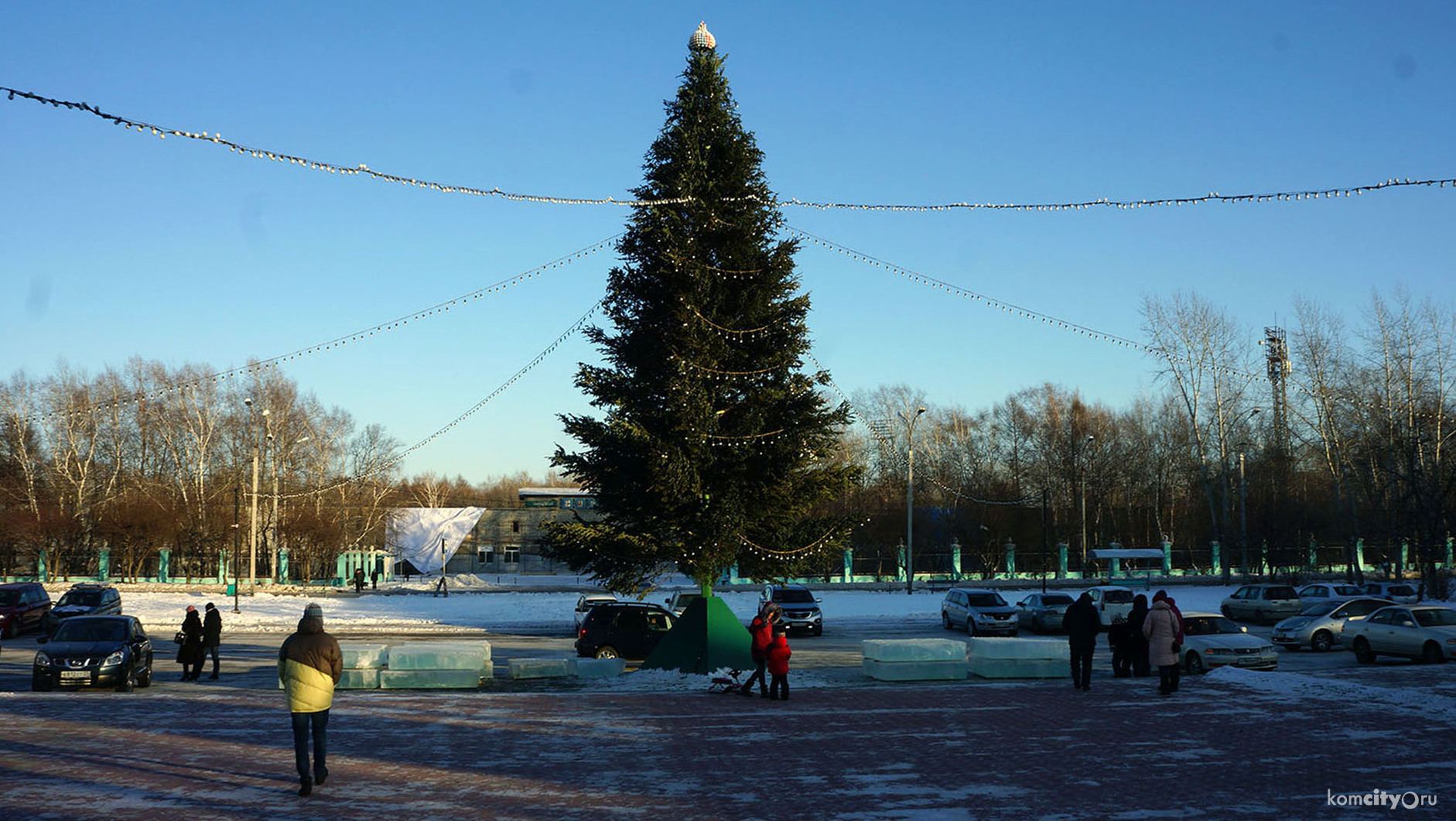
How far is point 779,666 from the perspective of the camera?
17234mm

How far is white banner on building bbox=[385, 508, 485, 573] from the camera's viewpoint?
71375 millimetres

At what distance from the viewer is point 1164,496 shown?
85562mm

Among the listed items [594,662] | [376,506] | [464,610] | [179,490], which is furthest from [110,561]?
[594,662]

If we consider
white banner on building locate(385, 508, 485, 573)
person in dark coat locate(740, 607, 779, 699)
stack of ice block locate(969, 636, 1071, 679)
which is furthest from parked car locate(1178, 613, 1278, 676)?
white banner on building locate(385, 508, 485, 573)

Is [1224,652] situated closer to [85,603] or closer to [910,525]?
[910,525]

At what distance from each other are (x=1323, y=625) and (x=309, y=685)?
90.7 feet

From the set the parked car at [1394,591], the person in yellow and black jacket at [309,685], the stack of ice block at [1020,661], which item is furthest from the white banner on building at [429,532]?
the person in yellow and black jacket at [309,685]

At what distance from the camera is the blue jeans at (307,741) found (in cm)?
990

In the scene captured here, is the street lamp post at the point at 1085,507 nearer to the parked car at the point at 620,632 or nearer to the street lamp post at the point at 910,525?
the street lamp post at the point at 910,525

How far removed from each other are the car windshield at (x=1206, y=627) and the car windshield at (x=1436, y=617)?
14.8 ft

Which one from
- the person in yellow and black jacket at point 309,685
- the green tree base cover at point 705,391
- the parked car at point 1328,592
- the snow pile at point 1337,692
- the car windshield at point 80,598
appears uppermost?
the green tree base cover at point 705,391

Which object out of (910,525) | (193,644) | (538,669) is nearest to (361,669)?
(538,669)

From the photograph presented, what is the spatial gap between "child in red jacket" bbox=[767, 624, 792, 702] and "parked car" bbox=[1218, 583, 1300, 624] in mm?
25960

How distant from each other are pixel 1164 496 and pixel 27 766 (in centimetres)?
8570
